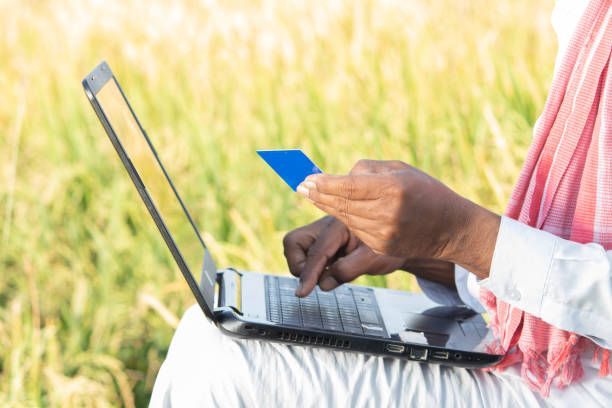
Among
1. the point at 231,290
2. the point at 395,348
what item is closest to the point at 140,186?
the point at 231,290

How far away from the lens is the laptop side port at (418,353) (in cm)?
109

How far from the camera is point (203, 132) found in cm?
237

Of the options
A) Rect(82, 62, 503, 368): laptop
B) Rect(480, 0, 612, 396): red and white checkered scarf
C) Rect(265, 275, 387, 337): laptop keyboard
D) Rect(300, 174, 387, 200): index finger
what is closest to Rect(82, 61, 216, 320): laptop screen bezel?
Rect(82, 62, 503, 368): laptop

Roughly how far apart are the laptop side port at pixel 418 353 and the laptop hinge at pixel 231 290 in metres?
0.28

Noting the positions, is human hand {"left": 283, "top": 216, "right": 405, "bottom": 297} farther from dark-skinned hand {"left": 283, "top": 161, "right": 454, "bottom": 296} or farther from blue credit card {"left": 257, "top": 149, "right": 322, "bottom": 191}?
blue credit card {"left": 257, "top": 149, "right": 322, "bottom": 191}

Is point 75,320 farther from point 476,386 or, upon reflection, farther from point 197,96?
point 476,386

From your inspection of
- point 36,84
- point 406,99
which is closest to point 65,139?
point 36,84

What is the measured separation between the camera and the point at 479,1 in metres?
3.09

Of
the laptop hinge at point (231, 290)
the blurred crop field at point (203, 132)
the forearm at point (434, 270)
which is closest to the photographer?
the laptop hinge at point (231, 290)

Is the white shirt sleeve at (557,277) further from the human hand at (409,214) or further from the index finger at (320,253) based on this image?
the index finger at (320,253)

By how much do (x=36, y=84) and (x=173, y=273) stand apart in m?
1.06

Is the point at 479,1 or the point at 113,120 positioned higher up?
the point at 479,1

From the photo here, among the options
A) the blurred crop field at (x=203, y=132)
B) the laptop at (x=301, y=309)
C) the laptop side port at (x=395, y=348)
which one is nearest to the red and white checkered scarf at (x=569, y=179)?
the laptop at (x=301, y=309)

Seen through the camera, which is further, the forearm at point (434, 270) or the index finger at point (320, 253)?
the forearm at point (434, 270)
